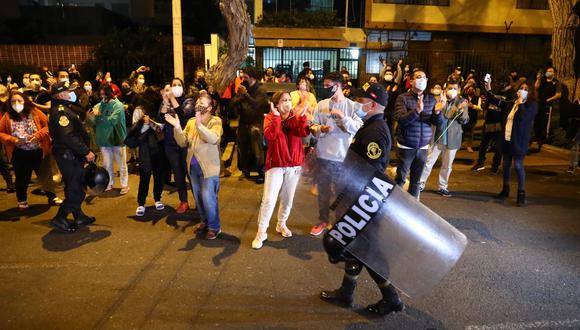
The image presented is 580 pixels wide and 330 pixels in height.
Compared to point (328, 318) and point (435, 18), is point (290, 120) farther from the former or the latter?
point (435, 18)

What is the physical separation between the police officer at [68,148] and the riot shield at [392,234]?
3643 mm

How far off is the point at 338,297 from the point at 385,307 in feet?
1.44

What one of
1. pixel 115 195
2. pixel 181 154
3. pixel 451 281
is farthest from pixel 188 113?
pixel 451 281

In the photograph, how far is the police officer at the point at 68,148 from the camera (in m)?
5.25

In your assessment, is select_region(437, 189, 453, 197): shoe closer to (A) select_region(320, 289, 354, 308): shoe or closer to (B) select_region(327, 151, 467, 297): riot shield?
(A) select_region(320, 289, 354, 308): shoe

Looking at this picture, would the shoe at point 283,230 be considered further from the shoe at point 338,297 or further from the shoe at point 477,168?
the shoe at point 477,168

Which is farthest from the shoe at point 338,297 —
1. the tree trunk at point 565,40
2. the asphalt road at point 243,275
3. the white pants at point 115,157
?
the tree trunk at point 565,40

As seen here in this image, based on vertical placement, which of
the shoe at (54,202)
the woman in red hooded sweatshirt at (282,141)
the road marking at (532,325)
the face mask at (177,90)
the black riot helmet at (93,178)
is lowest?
the road marking at (532,325)

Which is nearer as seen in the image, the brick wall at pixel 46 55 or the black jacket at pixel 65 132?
the black jacket at pixel 65 132

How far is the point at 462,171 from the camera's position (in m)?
8.91

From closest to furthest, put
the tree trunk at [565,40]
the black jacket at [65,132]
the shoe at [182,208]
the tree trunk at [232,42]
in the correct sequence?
the black jacket at [65,132] → the shoe at [182,208] → the tree trunk at [232,42] → the tree trunk at [565,40]

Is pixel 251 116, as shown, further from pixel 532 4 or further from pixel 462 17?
pixel 532 4

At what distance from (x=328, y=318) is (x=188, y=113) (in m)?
3.28

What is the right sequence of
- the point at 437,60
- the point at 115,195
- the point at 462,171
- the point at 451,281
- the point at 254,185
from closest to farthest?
the point at 451,281, the point at 115,195, the point at 254,185, the point at 462,171, the point at 437,60
